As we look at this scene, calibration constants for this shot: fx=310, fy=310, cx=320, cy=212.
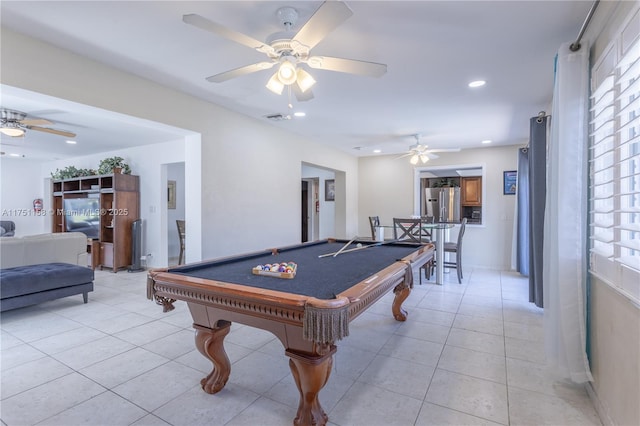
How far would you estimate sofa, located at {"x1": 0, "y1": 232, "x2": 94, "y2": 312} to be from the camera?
10.6 feet

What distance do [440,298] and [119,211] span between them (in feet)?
18.2

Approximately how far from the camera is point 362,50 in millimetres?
2529

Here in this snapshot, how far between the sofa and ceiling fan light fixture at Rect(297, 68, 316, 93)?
11.6 ft

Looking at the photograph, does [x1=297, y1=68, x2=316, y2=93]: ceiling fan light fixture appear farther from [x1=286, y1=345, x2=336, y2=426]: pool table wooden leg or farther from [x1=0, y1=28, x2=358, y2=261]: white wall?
[x1=0, y1=28, x2=358, y2=261]: white wall

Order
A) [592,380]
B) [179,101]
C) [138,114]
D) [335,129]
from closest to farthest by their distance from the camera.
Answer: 1. [592,380]
2. [138,114]
3. [179,101]
4. [335,129]

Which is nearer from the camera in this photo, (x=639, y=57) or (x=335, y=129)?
(x=639, y=57)

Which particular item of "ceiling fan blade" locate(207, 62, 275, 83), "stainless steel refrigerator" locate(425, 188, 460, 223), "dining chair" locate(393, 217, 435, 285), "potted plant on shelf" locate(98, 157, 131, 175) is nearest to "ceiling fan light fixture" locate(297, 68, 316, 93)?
"ceiling fan blade" locate(207, 62, 275, 83)

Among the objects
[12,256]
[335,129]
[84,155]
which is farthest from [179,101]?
[84,155]

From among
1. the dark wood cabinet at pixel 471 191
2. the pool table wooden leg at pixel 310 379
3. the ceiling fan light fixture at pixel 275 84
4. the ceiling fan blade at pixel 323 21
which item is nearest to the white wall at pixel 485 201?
the dark wood cabinet at pixel 471 191

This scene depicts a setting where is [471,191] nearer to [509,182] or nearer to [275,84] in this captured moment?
[509,182]

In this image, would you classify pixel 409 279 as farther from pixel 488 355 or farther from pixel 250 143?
pixel 250 143

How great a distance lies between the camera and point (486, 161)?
6.29 metres

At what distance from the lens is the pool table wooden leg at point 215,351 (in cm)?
191

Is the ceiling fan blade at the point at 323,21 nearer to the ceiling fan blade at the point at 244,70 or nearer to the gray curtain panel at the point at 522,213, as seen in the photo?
the ceiling fan blade at the point at 244,70
